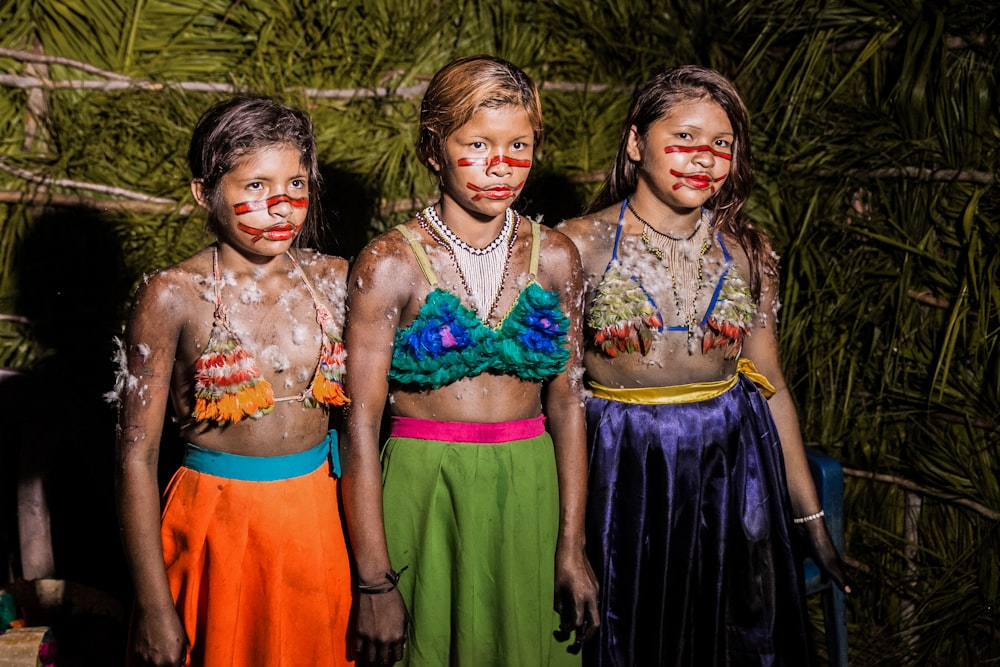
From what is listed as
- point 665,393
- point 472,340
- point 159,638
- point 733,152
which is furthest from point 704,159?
point 159,638

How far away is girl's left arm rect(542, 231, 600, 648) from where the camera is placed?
240cm

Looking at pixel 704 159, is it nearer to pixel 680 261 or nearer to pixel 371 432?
pixel 680 261

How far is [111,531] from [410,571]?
196cm

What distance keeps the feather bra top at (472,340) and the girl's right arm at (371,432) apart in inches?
2.0

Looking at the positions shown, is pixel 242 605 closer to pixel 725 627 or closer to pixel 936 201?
pixel 725 627

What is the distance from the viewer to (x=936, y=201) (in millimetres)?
3520

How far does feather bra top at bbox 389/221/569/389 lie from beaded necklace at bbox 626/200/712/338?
0.44m

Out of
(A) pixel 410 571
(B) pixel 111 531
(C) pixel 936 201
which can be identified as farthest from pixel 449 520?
(C) pixel 936 201

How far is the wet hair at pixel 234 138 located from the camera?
7.31 ft

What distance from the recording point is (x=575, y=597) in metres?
2.38

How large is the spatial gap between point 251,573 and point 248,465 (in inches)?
9.8

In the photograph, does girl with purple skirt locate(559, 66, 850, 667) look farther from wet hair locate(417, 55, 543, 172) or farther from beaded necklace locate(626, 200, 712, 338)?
wet hair locate(417, 55, 543, 172)

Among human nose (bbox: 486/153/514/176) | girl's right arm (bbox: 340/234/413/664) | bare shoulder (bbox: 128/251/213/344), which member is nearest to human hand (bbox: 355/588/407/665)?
girl's right arm (bbox: 340/234/413/664)

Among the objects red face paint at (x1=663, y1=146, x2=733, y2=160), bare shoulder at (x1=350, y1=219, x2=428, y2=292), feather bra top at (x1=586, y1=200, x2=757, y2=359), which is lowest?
feather bra top at (x1=586, y1=200, x2=757, y2=359)
